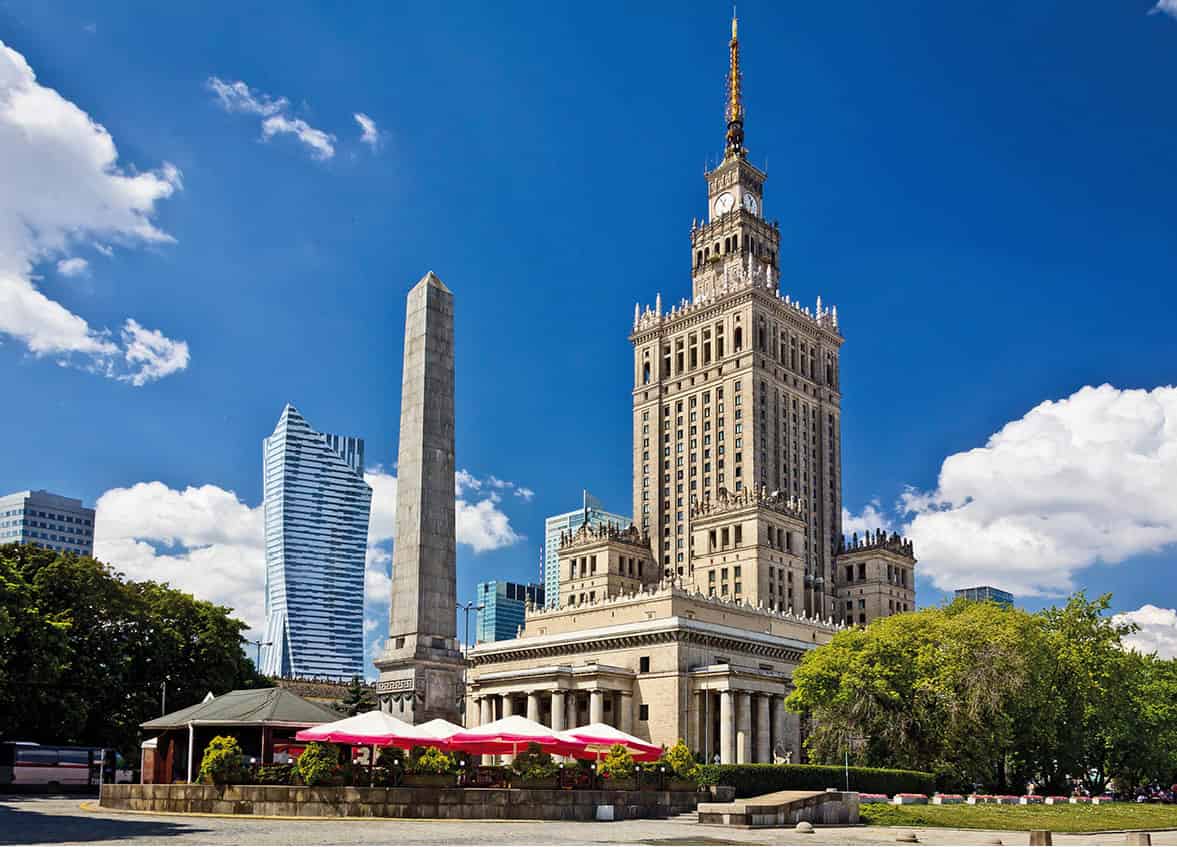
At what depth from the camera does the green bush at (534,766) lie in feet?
130

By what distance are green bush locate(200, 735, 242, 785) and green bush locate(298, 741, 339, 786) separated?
2.20 m

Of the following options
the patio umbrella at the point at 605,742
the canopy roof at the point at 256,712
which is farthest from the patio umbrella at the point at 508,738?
the canopy roof at the point at 256,712

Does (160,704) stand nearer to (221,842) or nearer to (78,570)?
(78,570)

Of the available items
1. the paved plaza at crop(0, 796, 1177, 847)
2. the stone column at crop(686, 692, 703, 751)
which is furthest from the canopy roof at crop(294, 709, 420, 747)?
the stone column at crop(686, 692, 703, 751)

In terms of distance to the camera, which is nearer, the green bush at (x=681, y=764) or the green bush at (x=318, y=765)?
the green bush at (x=318, y=765)

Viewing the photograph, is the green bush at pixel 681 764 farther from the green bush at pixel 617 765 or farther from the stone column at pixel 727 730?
the stone column at pixel 727 730

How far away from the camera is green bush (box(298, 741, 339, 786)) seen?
115 ft

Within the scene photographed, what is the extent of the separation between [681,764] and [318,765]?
17121mm

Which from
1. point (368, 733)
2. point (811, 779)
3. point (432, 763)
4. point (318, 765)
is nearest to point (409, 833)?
point (318, 765)

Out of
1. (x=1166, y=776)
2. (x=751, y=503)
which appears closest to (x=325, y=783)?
(x=1166, y=776)

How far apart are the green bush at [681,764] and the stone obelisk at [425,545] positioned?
29.3ft

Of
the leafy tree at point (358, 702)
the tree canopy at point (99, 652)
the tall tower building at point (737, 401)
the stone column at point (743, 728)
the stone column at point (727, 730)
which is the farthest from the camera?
the tall tower building at point (737, 401)

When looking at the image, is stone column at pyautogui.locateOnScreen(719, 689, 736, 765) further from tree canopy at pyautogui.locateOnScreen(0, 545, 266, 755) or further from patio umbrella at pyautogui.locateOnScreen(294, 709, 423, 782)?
patio umbrella at pyautogui.locateOnScreen(294, 709, 423, 782)

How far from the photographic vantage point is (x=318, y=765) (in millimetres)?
35188
